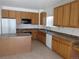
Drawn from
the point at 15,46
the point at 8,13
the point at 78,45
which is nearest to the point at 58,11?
the point at 78,45

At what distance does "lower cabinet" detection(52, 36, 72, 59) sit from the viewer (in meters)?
3.07

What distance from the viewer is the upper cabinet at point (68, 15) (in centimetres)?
298

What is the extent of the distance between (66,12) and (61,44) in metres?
1.33

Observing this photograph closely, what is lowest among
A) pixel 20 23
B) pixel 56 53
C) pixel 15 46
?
pixel 56 53

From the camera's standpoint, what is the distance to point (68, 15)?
3404 mm

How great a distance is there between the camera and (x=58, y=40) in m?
3.79

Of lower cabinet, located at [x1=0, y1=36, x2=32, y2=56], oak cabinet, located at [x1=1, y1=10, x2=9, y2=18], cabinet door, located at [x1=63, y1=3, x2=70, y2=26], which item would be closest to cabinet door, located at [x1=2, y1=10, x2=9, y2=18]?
oak cabinet, located at [x1=1, y1=10, x2=9, y2=18]

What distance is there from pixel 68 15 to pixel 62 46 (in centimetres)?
126

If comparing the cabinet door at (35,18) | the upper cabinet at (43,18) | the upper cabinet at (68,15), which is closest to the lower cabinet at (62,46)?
the upper cabinet at (68,15)

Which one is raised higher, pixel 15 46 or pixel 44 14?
pixel 44 14

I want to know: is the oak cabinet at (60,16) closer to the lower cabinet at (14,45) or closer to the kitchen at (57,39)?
the kitchen at (57,39)

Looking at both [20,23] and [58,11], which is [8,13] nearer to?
[20,23]

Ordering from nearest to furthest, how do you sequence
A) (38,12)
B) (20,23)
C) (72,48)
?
1. (72,48)
2. (20,23)
3. (38,12)

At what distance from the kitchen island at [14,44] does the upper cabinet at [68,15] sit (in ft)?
5.68
